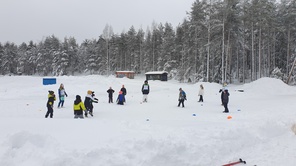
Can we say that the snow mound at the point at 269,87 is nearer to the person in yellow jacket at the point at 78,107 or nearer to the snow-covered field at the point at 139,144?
the snow-covered field at the point at 139,144

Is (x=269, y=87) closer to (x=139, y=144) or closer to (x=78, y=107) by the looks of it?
(x=78, y=107)

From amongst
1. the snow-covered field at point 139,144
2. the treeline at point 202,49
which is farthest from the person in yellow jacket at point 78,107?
the treeline at point 202,49

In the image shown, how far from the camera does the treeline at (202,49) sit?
36031 mm

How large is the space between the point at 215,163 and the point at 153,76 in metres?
42.9

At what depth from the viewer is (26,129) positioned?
6.60 m

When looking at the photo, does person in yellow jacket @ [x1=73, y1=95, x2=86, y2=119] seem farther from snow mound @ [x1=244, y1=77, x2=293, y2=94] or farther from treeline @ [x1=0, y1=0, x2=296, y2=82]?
treeline @ [x1=0, y1=0, x2=296, y2=82]

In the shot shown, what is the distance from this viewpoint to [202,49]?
39969mm

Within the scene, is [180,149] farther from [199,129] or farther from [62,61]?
[62,61]

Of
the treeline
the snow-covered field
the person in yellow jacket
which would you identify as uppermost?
the treeline

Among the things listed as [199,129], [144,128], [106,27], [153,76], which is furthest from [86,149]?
[106,27]

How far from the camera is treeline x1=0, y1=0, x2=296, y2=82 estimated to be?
36.0 meters

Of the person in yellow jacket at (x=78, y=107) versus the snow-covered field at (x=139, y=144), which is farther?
the person in yellow jacket at (x=78, y=107)

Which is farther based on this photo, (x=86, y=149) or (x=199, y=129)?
(x=199, y=129)

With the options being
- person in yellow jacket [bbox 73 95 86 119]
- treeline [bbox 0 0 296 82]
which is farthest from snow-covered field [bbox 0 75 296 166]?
treeline [bbox 0 0 296 82]
